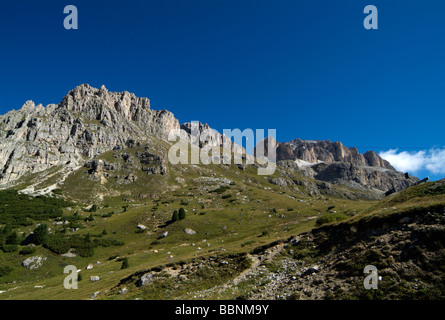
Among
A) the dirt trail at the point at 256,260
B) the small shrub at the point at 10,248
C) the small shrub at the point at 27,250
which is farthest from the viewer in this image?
the small shrub at the point at 10,248

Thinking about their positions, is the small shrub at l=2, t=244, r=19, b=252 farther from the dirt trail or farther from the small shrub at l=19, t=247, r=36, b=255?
the dirt trail

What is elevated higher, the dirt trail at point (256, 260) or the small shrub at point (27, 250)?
the dirt trail at point (256, 260)

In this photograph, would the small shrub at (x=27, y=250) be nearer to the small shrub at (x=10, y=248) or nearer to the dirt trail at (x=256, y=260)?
the small shrub at (x=10, y=248)

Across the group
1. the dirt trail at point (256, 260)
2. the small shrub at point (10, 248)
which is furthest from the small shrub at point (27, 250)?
the dirt trail at point (256, 260)

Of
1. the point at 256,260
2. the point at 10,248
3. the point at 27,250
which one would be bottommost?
the point at 27,250

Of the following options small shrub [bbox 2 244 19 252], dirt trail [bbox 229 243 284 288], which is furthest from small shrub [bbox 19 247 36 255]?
dirt trail [bbox 229 243 284 288]

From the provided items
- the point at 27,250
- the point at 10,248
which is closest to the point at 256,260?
the point at 27,250

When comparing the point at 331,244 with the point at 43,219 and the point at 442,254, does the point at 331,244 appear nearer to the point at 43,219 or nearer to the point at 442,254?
the point at 442,254

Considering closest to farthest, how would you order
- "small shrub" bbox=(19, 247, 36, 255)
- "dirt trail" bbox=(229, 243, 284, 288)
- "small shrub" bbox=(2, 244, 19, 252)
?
"dirt trail" bbox=(229, 243, 284, 288) < "small shrub" bbox=(19, 247, 36, 255) < "small shrub" bbox=(2, 244, 19, 252)

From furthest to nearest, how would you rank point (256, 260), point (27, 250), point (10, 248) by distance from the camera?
1. point (10, 248)
2. point (27, 250)
3. point (256, 260)

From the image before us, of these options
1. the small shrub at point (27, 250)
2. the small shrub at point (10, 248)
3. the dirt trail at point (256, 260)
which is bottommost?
the small shrub at point (27, 250)

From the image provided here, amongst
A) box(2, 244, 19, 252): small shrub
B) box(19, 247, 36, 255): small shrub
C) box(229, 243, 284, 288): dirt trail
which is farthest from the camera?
box(2, 244, 19, 252): small shrub

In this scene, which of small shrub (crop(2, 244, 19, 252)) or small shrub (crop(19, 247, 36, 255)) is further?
small shrub (crop(2, 244, 19, 252))

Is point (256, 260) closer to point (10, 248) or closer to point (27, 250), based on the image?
point (27, 250)
